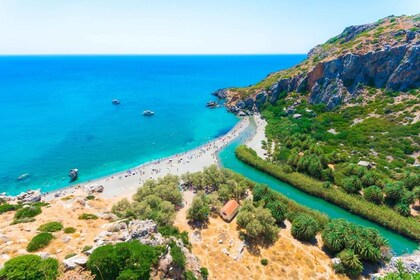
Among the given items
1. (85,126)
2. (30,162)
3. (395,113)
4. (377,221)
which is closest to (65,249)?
(377,221)

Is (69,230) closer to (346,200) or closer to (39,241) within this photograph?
(39,241)

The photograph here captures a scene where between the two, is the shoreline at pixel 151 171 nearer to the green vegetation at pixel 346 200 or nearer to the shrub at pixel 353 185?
the green vegetation at pixel 346 200

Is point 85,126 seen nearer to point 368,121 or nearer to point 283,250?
point 283,250

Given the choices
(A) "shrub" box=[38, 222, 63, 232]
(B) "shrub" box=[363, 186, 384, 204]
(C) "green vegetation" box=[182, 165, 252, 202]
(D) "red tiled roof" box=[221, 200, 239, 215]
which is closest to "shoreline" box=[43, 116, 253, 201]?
(C) "green vegetation" box=[182, 165, 252, 202]

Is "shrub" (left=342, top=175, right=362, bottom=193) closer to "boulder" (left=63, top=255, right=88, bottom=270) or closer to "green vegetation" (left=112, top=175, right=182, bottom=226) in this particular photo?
"green vegetation" (left=112, top=175, right=182, bottom=226)

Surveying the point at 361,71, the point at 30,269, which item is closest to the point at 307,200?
the point at 30,269

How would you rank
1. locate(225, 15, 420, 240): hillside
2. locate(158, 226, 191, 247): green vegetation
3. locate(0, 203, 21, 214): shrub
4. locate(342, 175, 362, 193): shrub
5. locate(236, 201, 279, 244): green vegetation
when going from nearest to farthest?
locate(0, 203, 21, 214): shrub, locate(158, 226, 191, 247): green vegetation, locate(236, 201, 279, 244): green vegetation, locate(225, 15, 420, 240): hillside, locate(342, 175, 362, 193): shrub
